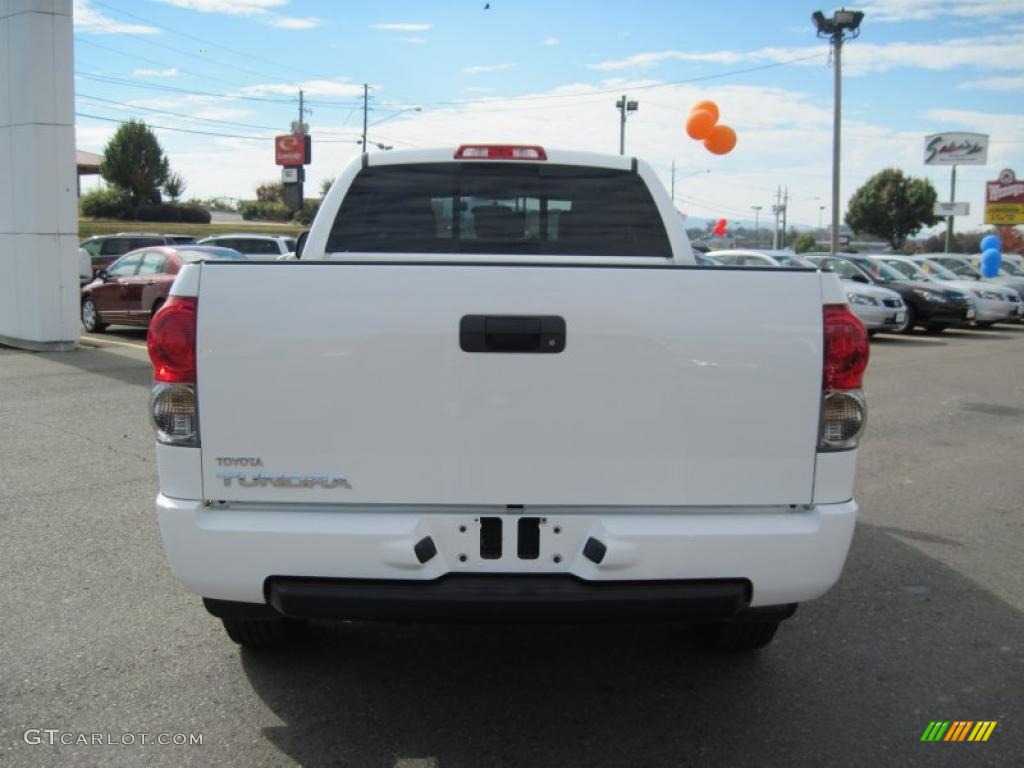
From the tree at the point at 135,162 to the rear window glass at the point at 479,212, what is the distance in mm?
65257

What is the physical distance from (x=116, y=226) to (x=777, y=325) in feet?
175

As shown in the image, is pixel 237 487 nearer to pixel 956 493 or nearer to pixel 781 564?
pixel 781 564

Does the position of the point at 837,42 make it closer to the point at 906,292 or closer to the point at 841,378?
the point at 906,292

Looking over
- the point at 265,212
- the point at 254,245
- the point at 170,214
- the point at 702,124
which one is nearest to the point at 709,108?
the point at 702,124

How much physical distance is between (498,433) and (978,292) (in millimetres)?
22595

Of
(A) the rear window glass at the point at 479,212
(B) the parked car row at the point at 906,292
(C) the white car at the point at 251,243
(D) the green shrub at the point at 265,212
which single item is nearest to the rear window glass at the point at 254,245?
(C) the white car at the point at 251,243

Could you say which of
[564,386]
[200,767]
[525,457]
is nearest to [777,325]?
[564,386]

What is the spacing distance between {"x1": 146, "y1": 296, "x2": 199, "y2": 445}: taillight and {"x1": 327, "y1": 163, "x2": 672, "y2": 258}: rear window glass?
5.66 ft

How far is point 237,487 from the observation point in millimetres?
2971

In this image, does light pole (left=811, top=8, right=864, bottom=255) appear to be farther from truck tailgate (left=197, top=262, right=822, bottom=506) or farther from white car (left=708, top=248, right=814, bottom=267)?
truck tailgate (left=197, top=262, right=822, bottom=506)

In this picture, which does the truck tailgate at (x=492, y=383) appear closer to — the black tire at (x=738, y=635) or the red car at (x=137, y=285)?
the black tire at (x=738, y=635)

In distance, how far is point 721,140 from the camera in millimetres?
19562

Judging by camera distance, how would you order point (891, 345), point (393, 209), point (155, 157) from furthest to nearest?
point (155, 157) → point (891, 345) → point (393, 209)

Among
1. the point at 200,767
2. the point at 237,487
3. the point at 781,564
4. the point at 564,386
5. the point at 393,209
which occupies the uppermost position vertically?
the point at 393,209
